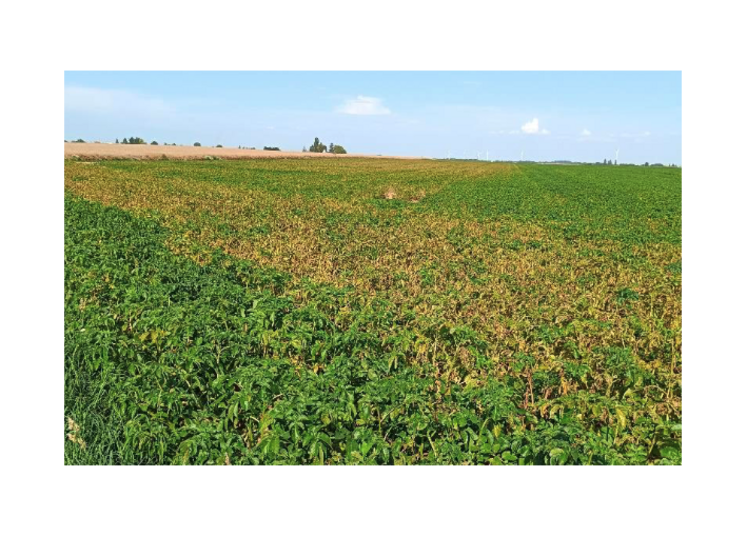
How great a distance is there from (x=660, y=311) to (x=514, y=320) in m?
2.68

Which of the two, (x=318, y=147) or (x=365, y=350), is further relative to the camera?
(x=318, y=147)

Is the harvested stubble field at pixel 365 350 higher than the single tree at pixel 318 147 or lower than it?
lower

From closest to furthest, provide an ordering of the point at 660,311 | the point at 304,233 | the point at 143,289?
the point at 143,289 → the point at 660,311 → the point at 304,233

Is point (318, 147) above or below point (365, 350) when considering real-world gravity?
above

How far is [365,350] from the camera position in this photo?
5605 millimetres

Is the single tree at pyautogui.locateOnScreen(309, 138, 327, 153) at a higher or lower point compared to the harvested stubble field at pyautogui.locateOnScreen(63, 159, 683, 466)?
higher

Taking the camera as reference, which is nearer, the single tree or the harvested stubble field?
the harvested stubble field

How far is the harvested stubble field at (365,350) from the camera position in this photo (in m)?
3.90

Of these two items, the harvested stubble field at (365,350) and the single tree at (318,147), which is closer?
the harvested stubble field at (365,350)

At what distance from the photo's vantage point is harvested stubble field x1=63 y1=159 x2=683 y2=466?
390 cm
